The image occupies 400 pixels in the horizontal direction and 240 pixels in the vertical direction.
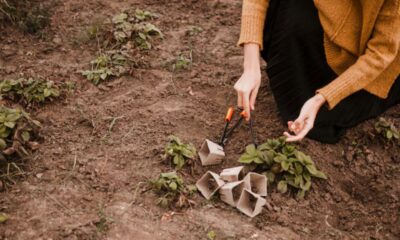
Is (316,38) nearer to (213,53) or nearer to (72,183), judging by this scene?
(213,53)

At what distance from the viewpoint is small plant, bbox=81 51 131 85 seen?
107 inches

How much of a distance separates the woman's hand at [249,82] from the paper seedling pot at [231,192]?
0.95 ft

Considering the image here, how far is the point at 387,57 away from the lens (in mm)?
2031

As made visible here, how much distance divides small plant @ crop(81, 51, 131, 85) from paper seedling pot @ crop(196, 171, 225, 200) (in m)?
0.92

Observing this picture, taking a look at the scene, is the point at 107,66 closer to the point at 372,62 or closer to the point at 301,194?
the point at 301,194

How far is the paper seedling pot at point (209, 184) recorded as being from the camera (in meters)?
2.11

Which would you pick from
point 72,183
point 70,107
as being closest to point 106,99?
point 70,107

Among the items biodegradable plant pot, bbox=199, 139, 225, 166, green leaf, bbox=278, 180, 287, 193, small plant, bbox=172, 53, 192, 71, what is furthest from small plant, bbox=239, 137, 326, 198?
small plant, bbox=172, 53, 192, 71

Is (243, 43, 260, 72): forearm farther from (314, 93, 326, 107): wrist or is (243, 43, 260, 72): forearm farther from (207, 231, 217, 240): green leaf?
(207, 231, 217, 240): green leaf

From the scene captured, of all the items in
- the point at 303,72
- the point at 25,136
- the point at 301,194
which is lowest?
the point at 301,194

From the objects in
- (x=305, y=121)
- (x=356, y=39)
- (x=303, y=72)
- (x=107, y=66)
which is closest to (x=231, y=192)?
(x=305, y=121)

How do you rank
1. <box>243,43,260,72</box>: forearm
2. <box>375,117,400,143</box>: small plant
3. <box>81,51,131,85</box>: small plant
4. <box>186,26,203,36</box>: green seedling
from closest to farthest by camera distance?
<box>243,43,260,72</box>: forearm < <box>375,117,400,143</box>: small plant < <box>81,51,131,85</box>: small plant < <box>186,26,203,36</box>: green seedling

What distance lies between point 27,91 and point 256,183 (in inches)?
49.5

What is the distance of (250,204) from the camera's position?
210 centimetres
